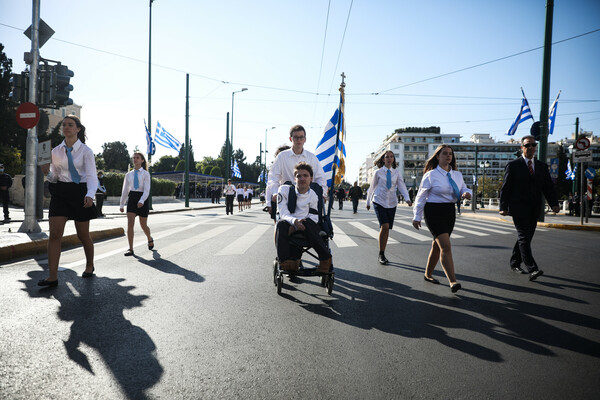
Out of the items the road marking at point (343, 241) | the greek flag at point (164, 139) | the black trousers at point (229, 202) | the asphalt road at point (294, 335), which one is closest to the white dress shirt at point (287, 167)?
the asphalt road at point (294, 335)

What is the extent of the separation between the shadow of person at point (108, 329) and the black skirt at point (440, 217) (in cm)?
340

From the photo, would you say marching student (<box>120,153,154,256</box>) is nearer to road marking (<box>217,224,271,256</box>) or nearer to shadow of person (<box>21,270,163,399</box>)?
road marking (<box>217,224,271,256</box>)

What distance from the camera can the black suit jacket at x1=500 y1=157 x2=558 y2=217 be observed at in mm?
5535

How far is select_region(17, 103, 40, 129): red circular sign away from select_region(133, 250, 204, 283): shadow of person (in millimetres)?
3982

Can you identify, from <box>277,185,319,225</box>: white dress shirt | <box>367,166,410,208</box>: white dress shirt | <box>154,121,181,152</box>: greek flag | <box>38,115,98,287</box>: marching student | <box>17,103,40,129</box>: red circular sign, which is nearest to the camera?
<box>277,185,319,225</box>: white dress shirt

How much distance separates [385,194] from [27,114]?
746cm

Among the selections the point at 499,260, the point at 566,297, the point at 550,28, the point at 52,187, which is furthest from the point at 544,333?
the point at 550,28

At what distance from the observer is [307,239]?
4.42 meters

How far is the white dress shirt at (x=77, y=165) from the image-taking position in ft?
15.8

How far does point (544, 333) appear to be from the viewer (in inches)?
125

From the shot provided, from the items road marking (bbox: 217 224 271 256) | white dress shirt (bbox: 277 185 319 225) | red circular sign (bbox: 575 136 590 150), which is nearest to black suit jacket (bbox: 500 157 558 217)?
white dress shirt (bbox: 277 185 319 225)

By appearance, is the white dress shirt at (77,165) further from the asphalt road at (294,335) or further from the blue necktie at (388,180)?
the blue necktie at (388,180)

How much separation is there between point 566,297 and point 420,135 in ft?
421

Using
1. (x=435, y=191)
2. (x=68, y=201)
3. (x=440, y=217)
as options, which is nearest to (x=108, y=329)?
(x=68, y=201)
